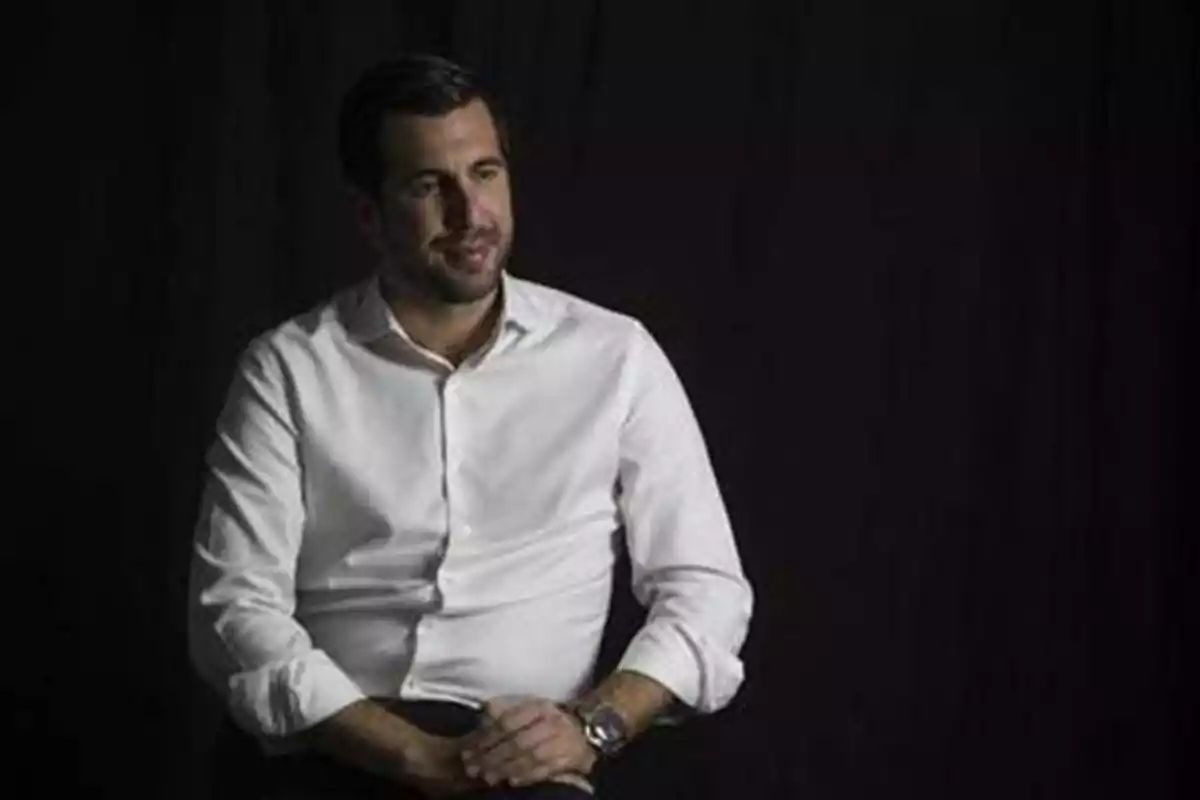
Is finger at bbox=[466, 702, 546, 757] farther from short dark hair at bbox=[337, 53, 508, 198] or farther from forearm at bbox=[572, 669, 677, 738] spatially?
short dark hair at bbox=[337, 53, 508, 198]

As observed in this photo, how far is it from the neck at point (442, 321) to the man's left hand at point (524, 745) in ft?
1.22

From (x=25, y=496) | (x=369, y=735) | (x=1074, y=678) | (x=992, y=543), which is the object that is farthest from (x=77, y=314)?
(x=1074, y=678)

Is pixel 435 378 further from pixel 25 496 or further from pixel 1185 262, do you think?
pixel 1185 262

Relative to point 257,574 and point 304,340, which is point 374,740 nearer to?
point 257,574

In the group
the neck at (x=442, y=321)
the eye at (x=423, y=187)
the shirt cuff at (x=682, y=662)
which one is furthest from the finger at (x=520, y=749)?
the eye at (x=423, y=187)

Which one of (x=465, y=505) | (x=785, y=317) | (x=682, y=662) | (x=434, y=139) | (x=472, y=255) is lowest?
(x=682, y=662)

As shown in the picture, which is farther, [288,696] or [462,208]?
[462,208]

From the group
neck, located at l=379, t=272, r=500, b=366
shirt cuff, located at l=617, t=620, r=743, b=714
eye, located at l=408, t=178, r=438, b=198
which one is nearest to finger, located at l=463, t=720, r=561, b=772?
shirt cuff, located at l=617, t=620, r=743, b=714

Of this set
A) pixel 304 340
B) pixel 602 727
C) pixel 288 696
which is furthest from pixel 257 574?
pixel 602 727

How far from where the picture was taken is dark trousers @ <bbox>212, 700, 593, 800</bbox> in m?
1.78

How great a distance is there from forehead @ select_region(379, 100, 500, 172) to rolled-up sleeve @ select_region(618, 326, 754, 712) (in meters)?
0.26

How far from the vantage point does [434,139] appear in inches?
74.2

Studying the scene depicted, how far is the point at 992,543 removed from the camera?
243cm

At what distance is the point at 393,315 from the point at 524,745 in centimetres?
46
